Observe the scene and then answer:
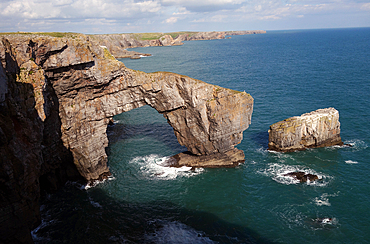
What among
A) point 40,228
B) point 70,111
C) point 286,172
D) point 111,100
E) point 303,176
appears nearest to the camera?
point 40,228

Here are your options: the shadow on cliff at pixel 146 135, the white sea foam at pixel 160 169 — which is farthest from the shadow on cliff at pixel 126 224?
the shadow on cliff at pixel 146 135

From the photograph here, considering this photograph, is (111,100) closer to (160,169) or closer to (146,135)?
(160,169)

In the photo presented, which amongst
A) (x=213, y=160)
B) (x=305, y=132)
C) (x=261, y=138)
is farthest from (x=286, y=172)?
(x=261, y=138)

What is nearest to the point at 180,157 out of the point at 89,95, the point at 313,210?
the point at 89,95

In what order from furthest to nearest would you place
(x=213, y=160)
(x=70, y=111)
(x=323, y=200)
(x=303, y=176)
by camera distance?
(x=213, y=160) → (x=303, y=176) → (x=70, y=111) → (x=323, y=200)

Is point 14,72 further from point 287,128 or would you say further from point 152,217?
point 287,128

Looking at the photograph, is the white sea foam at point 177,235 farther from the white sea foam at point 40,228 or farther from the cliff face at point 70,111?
the cliff face at point 70,111

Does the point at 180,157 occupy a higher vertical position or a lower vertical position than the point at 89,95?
lower
